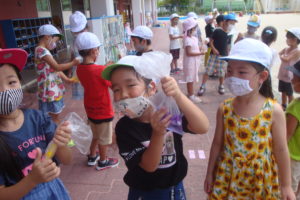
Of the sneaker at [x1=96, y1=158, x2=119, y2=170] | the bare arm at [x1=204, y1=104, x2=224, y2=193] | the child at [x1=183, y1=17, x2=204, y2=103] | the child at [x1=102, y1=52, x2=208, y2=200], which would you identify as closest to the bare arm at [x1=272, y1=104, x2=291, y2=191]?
the bare arm at [x1=204, y1=104, x2=224, y2=193]

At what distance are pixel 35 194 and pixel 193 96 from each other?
4410 mm

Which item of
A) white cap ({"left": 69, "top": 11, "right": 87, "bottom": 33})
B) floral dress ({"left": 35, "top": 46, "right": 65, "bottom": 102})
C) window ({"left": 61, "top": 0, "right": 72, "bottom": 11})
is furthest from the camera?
window ({"left": 61, "top": 0, "right": 72, "bottom": 11})

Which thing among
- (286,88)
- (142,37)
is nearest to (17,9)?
(142,37)

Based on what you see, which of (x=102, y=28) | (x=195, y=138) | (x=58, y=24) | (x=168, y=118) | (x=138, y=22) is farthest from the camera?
(x=138, y=22)

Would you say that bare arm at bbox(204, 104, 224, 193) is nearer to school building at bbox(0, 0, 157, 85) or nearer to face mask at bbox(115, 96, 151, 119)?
face mask at bbox(115, 96, 151, 119)

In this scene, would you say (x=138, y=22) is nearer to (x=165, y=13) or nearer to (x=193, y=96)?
(x=193, y=96)

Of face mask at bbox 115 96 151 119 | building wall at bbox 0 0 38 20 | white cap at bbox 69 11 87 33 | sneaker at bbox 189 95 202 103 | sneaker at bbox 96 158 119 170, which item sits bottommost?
sneaker at bbox 96 158 119 170

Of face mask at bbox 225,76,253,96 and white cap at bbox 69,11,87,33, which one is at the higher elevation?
white cap at bbox 69,11,87,33

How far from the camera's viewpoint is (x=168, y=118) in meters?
1.15

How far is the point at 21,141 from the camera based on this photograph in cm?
141

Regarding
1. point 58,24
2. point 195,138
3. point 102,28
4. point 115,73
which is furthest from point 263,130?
point 58,24

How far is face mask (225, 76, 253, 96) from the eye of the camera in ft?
5.14

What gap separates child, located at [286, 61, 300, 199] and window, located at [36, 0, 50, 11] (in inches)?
397

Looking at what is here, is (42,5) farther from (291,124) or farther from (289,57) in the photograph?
(291,124)
